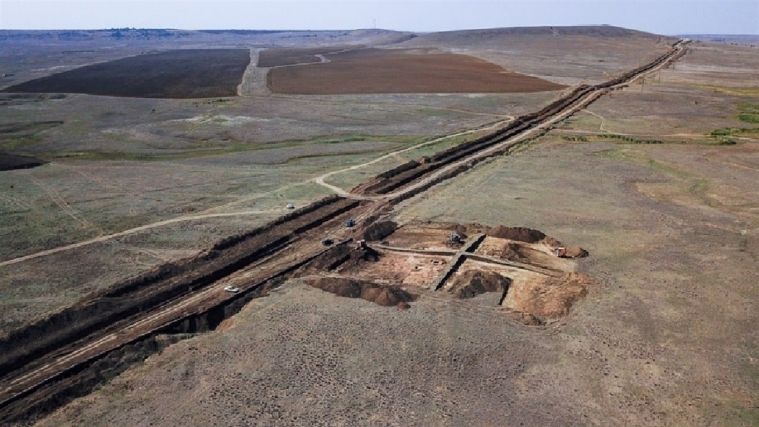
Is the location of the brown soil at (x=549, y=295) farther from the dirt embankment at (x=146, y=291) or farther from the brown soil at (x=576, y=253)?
the dirt embankment at (x=146, y=291)

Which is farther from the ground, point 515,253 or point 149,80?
point 149,80

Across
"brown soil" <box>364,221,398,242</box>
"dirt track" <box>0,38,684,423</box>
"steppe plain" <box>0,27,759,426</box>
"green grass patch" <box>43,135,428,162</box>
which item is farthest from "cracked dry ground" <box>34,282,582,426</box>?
"green grass patch" <box>43,135,428,162</box>

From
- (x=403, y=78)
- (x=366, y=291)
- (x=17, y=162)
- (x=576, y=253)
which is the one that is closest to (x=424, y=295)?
(x=366, y=291)

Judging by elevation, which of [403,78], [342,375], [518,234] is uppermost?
[403,78]

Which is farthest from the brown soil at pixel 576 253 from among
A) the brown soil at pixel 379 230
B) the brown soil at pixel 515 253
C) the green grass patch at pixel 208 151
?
the green grass patch at pixel 208 151

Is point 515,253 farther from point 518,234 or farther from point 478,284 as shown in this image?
point 478,284

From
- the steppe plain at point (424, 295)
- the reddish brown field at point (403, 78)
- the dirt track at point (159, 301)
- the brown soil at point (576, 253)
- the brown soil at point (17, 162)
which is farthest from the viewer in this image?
the reddish brown field at point (403, 78)
